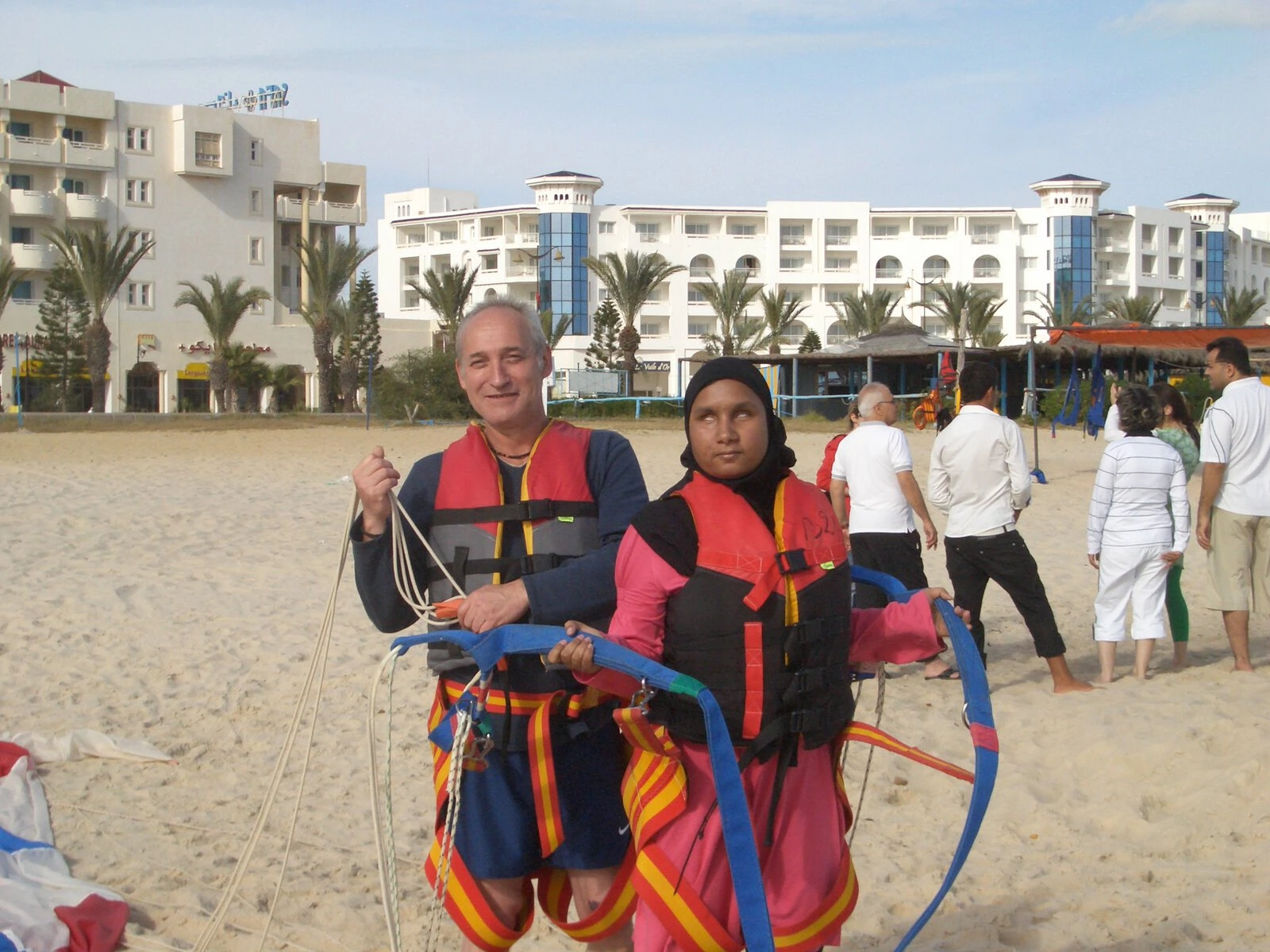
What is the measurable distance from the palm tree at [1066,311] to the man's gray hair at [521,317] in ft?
200

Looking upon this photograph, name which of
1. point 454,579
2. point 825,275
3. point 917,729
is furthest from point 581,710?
point 825,275

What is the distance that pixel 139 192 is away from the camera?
198ft

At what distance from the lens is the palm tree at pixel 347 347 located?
54.2 meters

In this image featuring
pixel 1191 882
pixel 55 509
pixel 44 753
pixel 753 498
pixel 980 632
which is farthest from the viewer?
pixel 55 509

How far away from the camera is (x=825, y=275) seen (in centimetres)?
8494

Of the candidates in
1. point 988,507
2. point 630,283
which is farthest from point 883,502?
point 630,283

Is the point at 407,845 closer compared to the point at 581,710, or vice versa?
the point at 581,710

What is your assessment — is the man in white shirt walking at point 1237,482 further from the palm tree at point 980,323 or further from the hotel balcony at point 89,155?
the hotel balcony at point 89,155

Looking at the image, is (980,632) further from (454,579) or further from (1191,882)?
(454,579)

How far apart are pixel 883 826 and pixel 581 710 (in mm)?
2661

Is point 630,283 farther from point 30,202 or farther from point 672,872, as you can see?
point 672,872

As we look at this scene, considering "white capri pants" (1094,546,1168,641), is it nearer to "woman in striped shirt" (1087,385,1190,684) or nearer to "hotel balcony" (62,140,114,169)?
"woman in striped shirt" (1087,385,1190,684)

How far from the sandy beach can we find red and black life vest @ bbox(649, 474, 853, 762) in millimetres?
1816

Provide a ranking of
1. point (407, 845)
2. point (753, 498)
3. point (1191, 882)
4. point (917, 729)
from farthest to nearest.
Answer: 1. point (917, 729)
2. point (407, 845)
3. point (1191, 882)
4. point (753, 498)
